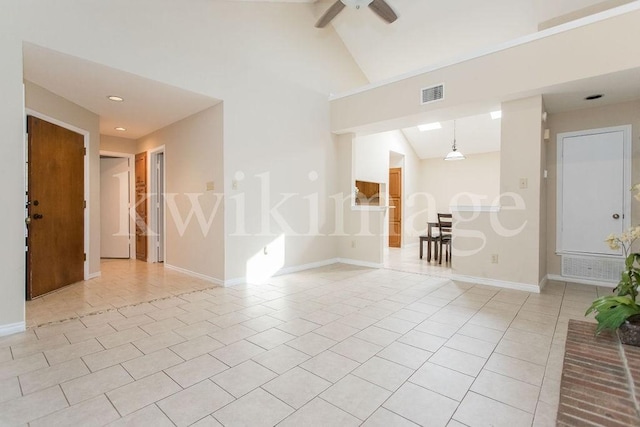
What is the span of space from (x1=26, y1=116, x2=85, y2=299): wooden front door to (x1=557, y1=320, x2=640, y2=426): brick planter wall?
16.6ft

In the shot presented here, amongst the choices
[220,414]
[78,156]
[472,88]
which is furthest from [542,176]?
[78,156]

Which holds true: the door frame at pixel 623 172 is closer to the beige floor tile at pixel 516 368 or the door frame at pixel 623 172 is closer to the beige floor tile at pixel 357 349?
the beige floor tile at pixel 516 368

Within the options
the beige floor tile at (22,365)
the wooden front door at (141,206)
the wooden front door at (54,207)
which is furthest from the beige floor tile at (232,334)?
the wooden front door at (141,206)

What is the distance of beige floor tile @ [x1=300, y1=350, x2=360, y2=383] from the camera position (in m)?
1.96

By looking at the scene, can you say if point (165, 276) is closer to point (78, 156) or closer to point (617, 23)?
point (78, 156)

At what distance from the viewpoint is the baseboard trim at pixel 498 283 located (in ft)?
12.6

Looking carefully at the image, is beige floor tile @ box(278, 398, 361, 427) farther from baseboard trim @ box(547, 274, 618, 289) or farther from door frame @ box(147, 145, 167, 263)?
door frame @ box(147, 145, 167, 263)

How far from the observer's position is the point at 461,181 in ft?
26.7

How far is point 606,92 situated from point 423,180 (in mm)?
5226

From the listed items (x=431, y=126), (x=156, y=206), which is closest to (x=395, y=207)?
(x=431, y=126)

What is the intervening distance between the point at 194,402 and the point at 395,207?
6952mm

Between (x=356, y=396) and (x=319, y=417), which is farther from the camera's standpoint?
(x=356, y=396)

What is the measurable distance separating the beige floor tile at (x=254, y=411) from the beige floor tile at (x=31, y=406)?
2.98ft

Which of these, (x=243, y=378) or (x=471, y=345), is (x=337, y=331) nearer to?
(x=243, y=378)
